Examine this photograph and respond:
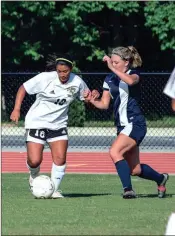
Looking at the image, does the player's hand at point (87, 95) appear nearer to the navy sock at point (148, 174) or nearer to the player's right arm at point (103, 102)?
the player's right arm at point (103, 102)

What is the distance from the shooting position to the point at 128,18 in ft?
116

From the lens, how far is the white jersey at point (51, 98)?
37.8ft

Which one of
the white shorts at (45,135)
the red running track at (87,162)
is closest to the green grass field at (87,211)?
the white shorts at (45,135)

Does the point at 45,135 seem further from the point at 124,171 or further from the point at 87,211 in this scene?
the point at 87,211

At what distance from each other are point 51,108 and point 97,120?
15.2 meters

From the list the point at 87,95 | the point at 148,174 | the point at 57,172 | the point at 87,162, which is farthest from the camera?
the point at 87,162

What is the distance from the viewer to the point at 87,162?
18016 mm

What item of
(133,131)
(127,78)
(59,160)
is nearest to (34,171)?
(59,160)

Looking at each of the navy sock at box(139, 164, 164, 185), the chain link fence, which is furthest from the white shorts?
the chain link fence

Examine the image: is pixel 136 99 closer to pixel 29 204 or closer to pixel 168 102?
pixel 29 204

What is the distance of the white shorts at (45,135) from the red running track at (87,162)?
445 cm

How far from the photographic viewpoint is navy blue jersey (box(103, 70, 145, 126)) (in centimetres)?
1155

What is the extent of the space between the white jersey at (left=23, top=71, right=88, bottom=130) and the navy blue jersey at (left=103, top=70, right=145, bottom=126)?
46 cm

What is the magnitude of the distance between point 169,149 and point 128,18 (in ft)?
48.5
